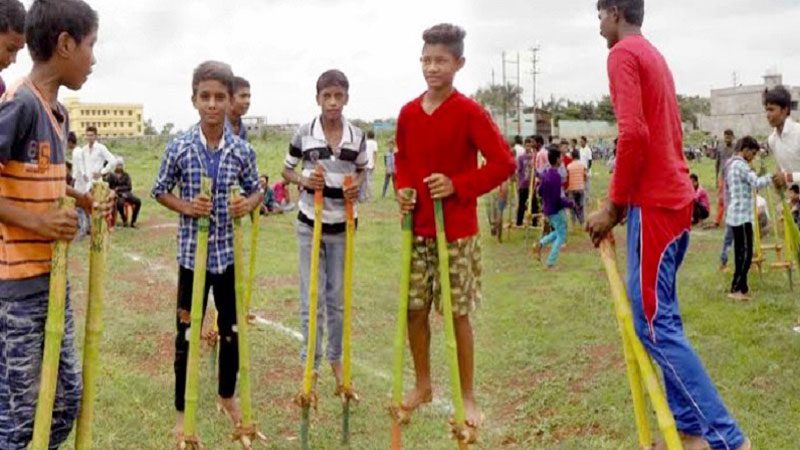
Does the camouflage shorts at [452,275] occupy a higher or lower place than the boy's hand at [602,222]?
lower

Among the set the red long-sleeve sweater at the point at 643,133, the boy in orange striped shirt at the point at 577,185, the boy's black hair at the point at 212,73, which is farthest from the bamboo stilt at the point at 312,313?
the boy in orange striped shirt at the point at 577,185

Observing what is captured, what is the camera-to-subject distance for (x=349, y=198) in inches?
260

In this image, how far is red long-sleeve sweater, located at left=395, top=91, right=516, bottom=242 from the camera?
5219 mm

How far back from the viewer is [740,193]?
12273 millimetres

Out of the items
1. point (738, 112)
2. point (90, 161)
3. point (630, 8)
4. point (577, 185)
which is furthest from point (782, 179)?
point (738, 112)

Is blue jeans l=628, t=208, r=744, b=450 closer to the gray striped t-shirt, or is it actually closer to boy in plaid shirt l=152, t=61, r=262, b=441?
boy in plaid shirt l=152, t=61, r=262, b=441

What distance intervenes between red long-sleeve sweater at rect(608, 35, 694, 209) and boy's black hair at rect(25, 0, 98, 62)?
2.86 metres

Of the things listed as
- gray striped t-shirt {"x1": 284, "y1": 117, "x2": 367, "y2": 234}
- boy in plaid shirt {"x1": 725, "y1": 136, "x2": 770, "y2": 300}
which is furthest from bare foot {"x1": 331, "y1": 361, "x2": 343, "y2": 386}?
boy in plaid shirt {"x1": 725, "y1": 136, "x2": 770, "y2": 300}

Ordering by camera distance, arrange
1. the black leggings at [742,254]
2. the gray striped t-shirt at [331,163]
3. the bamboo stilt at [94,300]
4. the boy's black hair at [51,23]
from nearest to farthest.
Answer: the boy's black hair at [51,23] → the bamboo stilt at [94,300] → the gray striped t-shirt at [331,163] → the black leggings at [742,254]

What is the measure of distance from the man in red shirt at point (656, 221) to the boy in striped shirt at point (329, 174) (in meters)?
2.52

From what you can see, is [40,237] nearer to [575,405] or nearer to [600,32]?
[600,32]

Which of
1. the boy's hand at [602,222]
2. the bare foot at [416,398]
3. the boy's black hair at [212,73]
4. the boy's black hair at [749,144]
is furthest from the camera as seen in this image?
the boy's black hair at [749,144]

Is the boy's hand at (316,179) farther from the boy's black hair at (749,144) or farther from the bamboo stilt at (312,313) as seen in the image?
the boy's black hair at (749,144)

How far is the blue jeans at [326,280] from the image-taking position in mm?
6910
